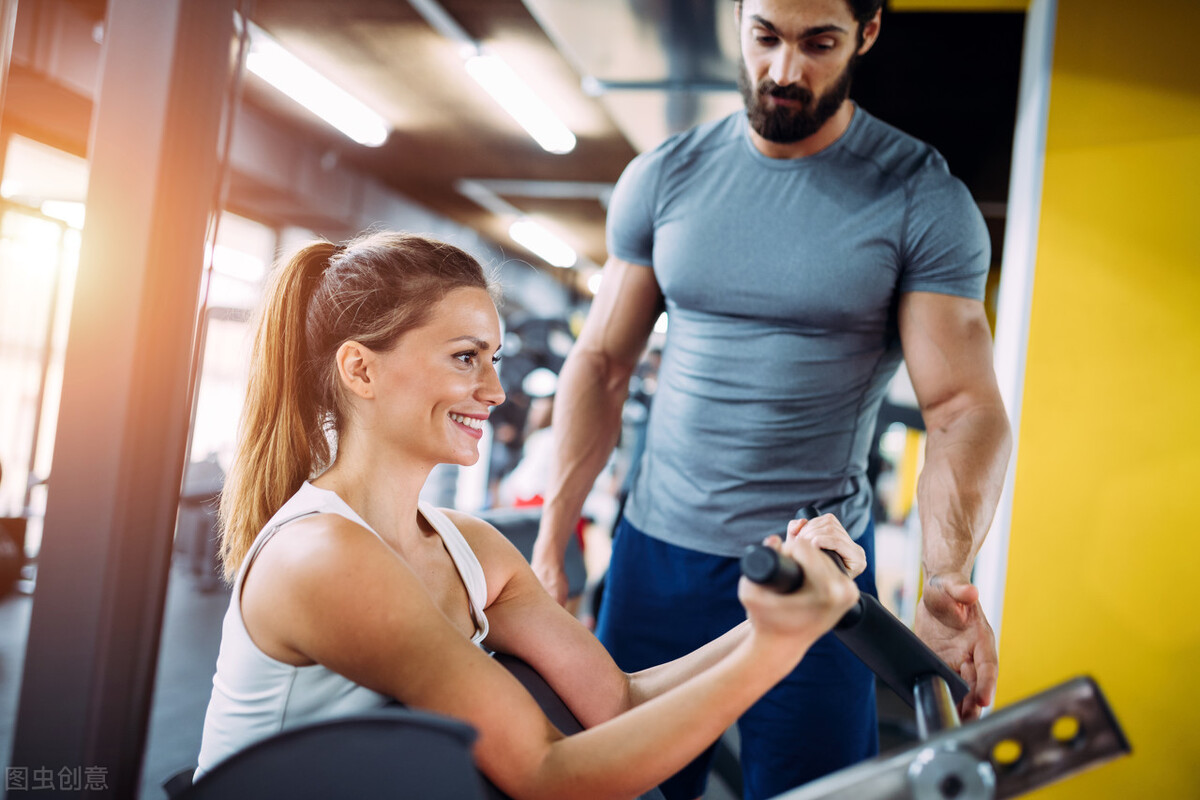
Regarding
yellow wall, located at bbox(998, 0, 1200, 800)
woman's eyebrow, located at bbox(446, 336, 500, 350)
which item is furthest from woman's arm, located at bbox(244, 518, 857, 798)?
yellow wall, located at bbox(998, 0, 1200, 800)

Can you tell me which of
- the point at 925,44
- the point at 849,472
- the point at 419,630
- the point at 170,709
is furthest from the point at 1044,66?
the point at 170,709

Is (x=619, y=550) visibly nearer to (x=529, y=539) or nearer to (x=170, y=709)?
(x=529, y=539)

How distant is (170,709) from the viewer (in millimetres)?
3371

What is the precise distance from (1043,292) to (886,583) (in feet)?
15.4

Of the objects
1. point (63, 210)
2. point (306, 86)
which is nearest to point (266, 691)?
point (306, 86)

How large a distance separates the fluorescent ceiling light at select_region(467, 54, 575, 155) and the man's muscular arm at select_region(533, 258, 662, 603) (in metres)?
3.34

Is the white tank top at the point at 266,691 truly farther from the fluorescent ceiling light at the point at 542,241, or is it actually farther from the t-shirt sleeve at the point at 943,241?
the fluorescent ceiling light at the point at 542,241

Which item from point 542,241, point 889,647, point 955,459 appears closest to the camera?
point 889,647

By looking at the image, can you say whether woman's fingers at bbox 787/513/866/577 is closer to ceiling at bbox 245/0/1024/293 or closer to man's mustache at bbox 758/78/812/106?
man's mustache at bbox 758/78/812/106

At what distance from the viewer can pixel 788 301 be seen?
1399 mm

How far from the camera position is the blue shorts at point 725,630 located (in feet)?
4.53

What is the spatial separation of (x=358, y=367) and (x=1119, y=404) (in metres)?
2.34

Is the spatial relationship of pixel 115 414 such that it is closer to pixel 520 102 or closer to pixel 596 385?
pixel 596 385

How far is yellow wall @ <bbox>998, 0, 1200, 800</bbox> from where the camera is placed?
255cm
